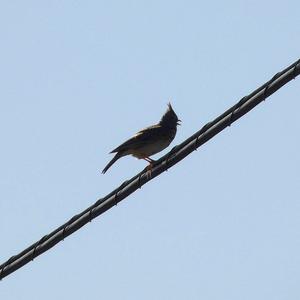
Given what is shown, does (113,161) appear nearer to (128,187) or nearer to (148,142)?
(148,142)

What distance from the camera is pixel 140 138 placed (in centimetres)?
1797

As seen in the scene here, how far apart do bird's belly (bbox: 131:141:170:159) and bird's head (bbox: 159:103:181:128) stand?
77 cm

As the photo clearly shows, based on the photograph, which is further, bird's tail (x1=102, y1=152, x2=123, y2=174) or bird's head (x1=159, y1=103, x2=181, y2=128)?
bird's head (x1=159, y1=103, x2=181, y2=128)

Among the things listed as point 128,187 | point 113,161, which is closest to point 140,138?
point 113,161

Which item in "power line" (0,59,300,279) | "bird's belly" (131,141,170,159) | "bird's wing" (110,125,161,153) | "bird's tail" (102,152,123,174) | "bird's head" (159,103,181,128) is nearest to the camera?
"power line" (0,59,300,279)

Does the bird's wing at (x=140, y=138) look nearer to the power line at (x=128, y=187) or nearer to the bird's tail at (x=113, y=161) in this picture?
the bird's tail at (x=113, y=161)

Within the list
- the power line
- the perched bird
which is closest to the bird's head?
the perched bird

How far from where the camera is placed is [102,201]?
38.1 ft

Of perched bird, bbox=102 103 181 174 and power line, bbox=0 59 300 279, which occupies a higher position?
perched bird, bbox=102 103 181 174

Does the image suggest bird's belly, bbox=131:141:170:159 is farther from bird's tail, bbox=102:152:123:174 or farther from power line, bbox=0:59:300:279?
power line, bbox=0:59:300:279

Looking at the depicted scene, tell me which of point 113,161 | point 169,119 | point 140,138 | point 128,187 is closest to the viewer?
point 128,187

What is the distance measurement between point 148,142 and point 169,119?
1468 mm

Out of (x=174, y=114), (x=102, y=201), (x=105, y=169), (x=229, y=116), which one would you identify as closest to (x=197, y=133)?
(x=229, y=116)

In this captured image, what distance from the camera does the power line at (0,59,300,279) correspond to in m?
10.6
